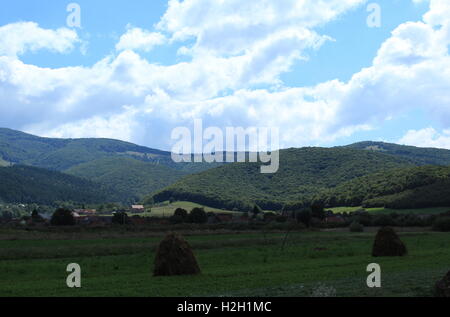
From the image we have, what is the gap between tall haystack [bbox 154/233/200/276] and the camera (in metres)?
28.7

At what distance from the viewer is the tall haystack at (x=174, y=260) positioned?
28.7 m

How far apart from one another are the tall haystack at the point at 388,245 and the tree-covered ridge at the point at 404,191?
11651cm

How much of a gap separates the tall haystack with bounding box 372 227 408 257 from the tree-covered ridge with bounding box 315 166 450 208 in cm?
11651

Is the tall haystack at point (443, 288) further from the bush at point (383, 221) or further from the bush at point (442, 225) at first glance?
the bush at point (383, 221)

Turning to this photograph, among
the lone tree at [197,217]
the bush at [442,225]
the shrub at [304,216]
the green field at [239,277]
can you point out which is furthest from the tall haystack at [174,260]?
the lone tree at [197,217]

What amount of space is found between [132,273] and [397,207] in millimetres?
135789

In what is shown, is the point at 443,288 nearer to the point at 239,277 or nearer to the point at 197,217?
the point at 239,277

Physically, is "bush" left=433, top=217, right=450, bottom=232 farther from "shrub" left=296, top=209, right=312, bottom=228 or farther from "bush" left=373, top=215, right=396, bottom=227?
"shrub" left=296, top=209, right=312, bottom=228

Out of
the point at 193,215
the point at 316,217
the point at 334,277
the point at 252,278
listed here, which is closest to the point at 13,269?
the point at 252,278

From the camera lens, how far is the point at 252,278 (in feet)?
87.6

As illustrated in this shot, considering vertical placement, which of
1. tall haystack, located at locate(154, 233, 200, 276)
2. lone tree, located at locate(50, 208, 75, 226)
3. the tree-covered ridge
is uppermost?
the tree-covered ridge

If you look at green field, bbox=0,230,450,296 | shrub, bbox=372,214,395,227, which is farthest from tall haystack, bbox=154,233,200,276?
shrub, bbox=372,214,395,227

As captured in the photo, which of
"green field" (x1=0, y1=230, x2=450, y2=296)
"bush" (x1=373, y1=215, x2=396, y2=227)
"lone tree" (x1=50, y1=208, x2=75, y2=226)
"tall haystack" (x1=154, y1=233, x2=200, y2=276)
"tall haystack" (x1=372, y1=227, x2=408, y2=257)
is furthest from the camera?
"lone tree" (x1=50, y1=208, x2=75, y2=226)
